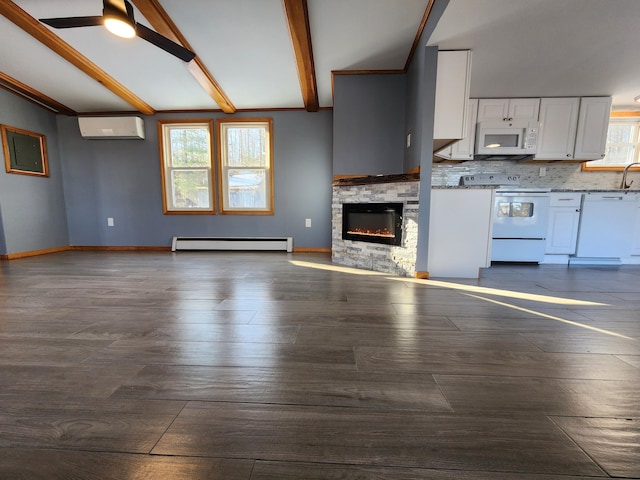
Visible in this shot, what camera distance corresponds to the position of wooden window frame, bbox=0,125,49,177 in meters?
3.36

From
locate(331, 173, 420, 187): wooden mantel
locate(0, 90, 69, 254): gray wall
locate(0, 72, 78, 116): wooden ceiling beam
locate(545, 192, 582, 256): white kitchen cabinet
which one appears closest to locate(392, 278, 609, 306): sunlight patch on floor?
locate(331, 173, 420, 187): wooden mantel

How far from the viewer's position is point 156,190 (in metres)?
4.10

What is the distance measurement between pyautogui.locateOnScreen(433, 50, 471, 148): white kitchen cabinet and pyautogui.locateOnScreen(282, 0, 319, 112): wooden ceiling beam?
1.23 meters

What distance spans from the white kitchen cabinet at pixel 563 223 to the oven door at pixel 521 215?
126mm

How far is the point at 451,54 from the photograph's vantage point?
2.34m

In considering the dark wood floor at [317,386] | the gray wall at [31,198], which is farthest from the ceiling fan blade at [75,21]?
the gray wall at [31,198]

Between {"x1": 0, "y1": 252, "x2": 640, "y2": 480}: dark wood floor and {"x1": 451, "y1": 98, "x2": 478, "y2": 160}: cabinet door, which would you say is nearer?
{"x1": 0, "y1": 252, "x2": 640, "y2": 480}: dark wood floor

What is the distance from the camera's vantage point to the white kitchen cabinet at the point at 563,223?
319 centimetres

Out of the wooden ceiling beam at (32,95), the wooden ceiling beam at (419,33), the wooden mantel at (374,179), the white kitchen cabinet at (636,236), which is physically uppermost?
the wooden ceiling beam at (419,33)

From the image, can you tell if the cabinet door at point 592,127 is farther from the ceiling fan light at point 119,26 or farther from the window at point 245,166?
the ceiling fan light at point 119,26

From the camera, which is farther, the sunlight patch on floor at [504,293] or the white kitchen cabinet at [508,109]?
the white kitchen cabinet at [508,109]

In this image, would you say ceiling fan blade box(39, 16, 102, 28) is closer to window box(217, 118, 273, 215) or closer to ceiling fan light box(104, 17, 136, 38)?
ceiling fan light box(104, 17, 136, 38)

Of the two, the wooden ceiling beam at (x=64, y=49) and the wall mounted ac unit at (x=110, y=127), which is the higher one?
the wooden ceiling beam at (x=64, y=49)

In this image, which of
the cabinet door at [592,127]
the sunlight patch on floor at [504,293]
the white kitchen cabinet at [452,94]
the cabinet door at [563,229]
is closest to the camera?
the sunlight patch on floor at [504,293]
